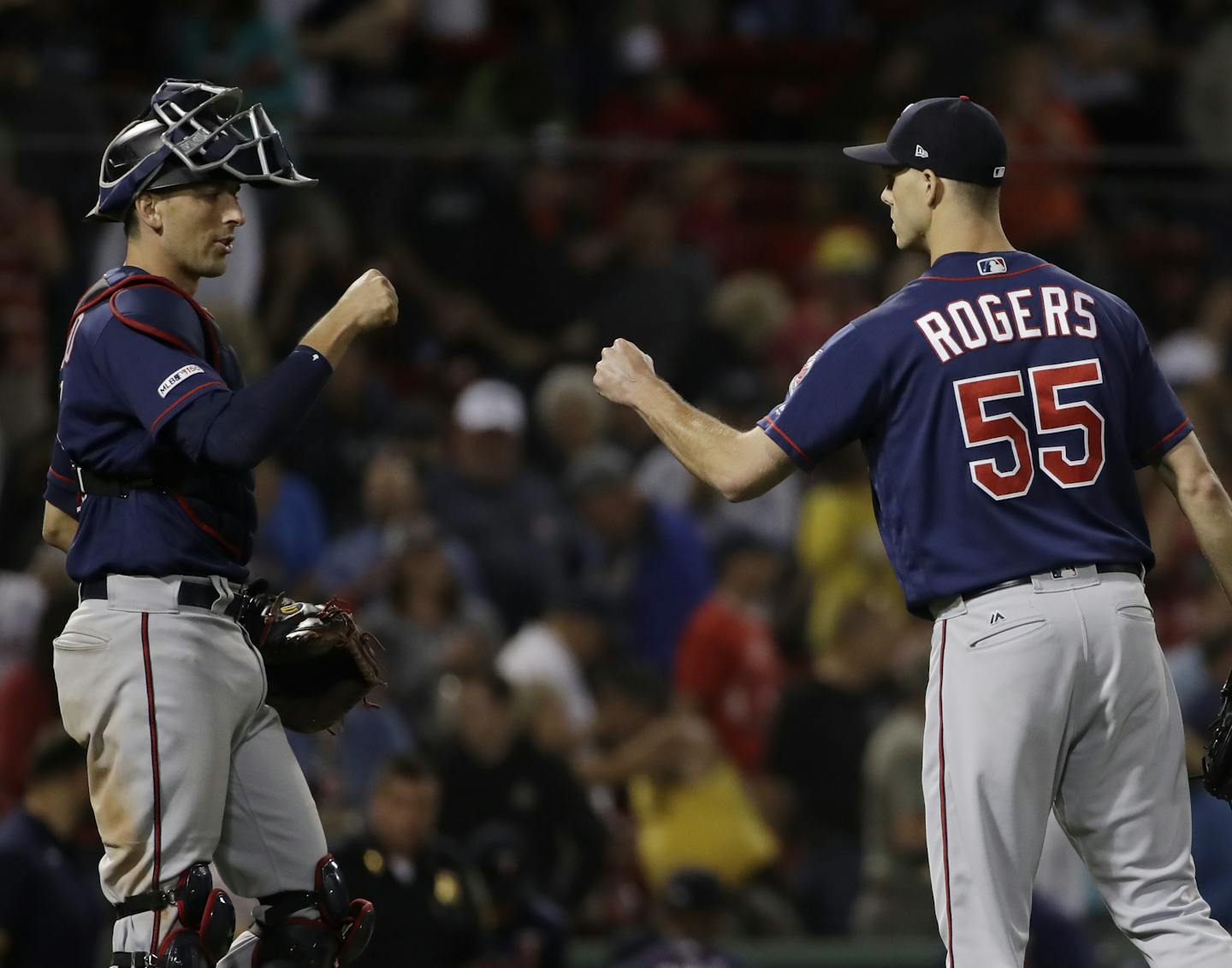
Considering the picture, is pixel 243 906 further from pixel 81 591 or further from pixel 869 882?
pixel 869 882

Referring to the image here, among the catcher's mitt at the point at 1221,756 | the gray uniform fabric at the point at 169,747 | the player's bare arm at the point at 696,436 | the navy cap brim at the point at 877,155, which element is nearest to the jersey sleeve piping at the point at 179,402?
the gray uniform fabric at the point at 169,747

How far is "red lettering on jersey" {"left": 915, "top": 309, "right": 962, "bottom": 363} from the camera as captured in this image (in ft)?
14.5

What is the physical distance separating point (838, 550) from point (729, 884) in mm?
1744

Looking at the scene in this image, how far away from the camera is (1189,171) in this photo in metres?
9.84

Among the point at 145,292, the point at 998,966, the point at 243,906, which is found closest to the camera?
the point at 998,966

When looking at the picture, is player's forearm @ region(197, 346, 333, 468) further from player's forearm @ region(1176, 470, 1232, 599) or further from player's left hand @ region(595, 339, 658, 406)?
player's forearm @ region(1176, 470, 1232, 599)

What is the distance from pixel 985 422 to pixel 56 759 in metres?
3.69

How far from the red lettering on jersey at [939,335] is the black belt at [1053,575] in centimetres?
49

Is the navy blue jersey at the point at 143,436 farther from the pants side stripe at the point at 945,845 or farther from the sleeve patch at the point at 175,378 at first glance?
the pants side stripe at the point at 945,845

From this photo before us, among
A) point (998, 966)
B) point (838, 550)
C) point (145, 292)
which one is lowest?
point (998, 966)

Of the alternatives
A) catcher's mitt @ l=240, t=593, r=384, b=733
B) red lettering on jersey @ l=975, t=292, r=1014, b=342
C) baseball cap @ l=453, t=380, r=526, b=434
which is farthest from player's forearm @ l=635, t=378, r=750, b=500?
baseball cap @ l=453, t=380, r=526, b=434

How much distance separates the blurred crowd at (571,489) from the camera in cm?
808

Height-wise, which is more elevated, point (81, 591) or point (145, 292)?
point (145, 292)

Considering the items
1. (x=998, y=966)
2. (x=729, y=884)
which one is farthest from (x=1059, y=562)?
(x=729, y=884)
